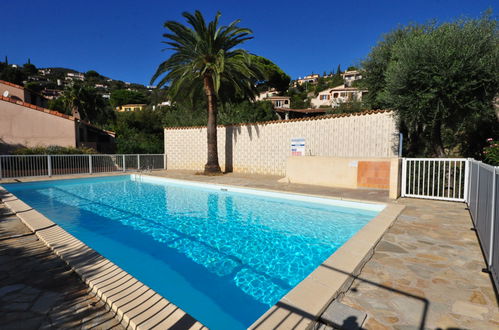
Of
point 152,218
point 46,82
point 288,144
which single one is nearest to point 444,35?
point 288,144

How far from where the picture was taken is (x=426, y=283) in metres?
2.88

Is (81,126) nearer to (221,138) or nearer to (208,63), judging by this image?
(221,138)

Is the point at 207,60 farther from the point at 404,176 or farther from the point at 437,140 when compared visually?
→ the point at 437,140

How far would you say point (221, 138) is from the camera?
16328mm

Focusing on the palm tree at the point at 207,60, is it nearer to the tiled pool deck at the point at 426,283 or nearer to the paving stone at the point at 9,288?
the tiled pool deck at the point at 426,283

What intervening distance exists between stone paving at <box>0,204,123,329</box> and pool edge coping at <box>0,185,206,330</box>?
7 cm

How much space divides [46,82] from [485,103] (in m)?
118

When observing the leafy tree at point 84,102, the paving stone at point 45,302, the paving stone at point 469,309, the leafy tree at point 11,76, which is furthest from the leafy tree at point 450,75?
the leafy tree at point 11,76

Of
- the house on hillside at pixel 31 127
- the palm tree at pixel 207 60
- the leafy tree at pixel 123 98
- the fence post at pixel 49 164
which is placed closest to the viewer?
the palm tree at pixel 207 60

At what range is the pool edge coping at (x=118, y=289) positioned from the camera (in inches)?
88.0

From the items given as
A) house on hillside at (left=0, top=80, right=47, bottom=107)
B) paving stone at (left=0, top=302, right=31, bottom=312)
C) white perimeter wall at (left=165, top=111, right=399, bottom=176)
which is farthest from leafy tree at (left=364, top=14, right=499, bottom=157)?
house on hillside at (left=0, top=80, right=47, bottom=107)

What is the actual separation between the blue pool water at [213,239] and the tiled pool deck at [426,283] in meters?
1.23

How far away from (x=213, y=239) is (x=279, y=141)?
30.2ft

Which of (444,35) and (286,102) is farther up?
(286,102)
